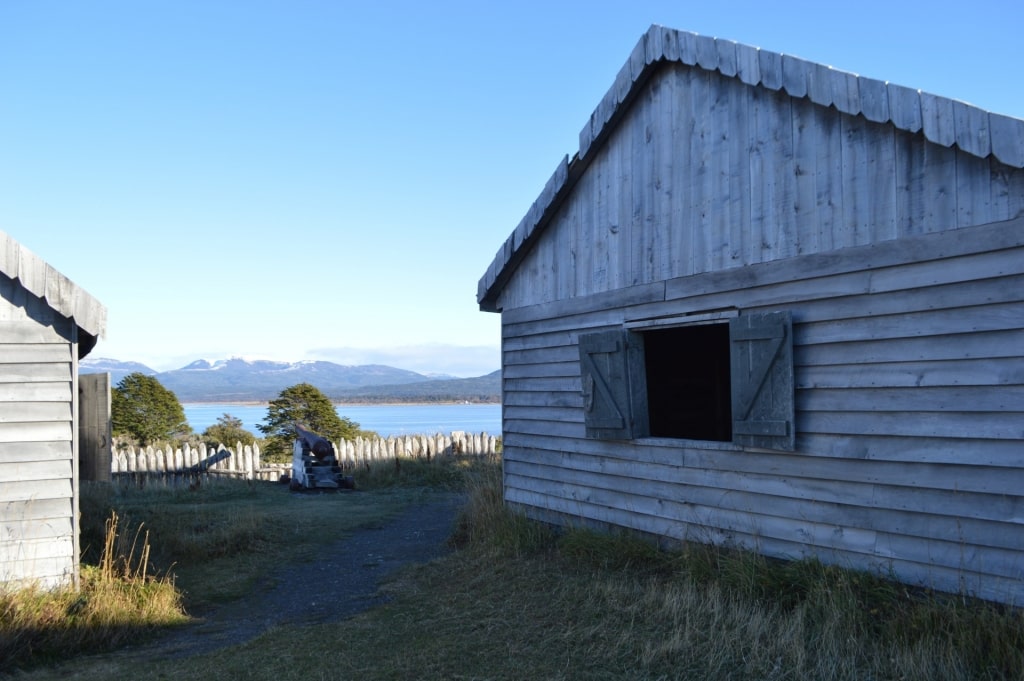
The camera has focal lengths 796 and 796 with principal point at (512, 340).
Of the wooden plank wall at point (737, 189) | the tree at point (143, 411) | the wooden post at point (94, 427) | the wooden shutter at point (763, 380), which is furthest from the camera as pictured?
the tree at point (143, 411)

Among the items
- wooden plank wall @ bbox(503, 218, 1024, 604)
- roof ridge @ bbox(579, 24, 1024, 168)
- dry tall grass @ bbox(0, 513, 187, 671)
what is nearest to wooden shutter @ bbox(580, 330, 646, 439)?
wooden plank wall @ bbox(503, 218, 1024, 604)

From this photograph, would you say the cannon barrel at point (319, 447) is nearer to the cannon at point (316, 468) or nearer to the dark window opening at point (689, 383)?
the cannon at point (316, 468)

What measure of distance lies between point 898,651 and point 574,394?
16.1ft

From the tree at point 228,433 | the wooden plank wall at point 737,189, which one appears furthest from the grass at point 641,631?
the tree at point 228,433

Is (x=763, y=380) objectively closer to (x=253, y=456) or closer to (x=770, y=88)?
(x=770, y=88)

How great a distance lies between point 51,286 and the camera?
817 centimetres

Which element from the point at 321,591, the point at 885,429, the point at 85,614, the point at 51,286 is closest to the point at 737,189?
the point at 885,429

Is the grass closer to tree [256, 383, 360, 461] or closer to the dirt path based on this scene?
the dirt path

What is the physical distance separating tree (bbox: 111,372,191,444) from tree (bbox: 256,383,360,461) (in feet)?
10.9

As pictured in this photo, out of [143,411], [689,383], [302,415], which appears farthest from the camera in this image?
[302,415]

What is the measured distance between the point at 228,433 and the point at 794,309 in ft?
92.0

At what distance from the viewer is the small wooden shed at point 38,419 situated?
26.3 ft

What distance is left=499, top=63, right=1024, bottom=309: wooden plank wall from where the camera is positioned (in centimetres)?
619

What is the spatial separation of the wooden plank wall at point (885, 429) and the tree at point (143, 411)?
980 inches
